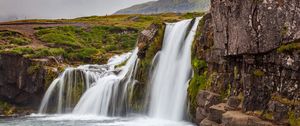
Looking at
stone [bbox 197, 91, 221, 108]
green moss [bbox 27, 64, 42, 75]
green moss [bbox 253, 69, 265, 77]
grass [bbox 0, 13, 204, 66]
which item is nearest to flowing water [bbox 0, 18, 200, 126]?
green moss [bbox 27, 64, 42, 75]

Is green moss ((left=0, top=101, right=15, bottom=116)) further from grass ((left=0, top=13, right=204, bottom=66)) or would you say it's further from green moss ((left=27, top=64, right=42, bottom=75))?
grass ((left=0, top=13, right=204, bottom=66))

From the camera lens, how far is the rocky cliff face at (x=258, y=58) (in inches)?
1006

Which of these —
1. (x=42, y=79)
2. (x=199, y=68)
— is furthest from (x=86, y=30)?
(x=199, y=68)

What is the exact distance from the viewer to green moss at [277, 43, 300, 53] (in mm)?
25220

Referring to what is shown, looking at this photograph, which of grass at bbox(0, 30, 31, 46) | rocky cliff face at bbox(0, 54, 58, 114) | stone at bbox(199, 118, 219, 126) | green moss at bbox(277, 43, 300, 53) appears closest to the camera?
green moss at bbox(277, 43, 300, 53)

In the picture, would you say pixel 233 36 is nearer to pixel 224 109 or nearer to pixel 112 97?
pixel 224 109

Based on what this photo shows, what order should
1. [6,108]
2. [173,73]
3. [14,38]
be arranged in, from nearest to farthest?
[173,73] < [6,108] < [14,38]

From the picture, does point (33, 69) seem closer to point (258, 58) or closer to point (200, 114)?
point (200, 114)

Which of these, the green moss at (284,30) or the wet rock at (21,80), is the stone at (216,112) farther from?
the wet rock at (21,80)

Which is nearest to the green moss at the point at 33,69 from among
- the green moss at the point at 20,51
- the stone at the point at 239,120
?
the green moss at the point at 20,51

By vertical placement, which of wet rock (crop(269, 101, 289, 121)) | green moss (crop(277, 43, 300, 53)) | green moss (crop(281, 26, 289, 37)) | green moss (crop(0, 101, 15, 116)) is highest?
green moss (crop(281, 26, 289, 37))

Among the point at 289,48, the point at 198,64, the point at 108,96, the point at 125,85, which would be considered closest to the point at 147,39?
the point at 125,85

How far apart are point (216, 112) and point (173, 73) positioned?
11.7m

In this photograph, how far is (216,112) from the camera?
30.9 metres
